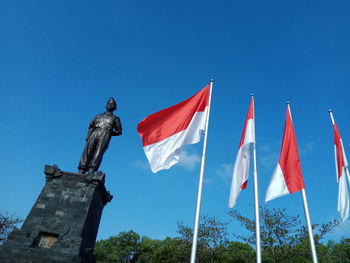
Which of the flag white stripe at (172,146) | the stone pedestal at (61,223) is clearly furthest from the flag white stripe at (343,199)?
the stone pedestal at (61,223)

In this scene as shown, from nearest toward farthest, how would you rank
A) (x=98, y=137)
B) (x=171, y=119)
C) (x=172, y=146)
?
1. (x=172, y=146)
2. (x=171, y=119)
3. (x=98, y=137)

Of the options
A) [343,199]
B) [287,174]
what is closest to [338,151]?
[343,199]

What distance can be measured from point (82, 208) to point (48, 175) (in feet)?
7.28

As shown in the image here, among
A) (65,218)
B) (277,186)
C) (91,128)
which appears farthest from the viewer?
(91,128)

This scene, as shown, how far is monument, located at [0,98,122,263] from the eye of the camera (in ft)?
27.8

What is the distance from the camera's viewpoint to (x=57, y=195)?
1023 cm

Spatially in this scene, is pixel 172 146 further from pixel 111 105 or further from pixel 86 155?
pixel 111 105

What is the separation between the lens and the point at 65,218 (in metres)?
9.54

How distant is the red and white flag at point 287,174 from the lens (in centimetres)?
964

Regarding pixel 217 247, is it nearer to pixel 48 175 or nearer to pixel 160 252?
pixel 160 252

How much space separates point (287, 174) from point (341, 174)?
3342mm

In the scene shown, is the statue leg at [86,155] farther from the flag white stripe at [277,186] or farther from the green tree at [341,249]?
the green tree at [341,249]

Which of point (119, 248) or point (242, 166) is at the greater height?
point (119, 248)

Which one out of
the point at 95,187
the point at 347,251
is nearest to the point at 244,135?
the point at 95,187
